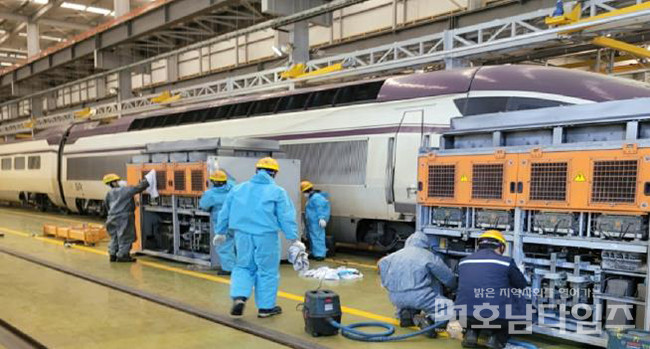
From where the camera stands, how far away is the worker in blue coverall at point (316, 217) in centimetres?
910

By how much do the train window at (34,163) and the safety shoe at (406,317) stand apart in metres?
17.3

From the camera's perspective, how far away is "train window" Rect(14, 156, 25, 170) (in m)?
19.7

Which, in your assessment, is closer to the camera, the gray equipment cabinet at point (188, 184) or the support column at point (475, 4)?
the gray equipment cabinet at point (188, 184)

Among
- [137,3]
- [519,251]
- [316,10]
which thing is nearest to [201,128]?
[316,10]

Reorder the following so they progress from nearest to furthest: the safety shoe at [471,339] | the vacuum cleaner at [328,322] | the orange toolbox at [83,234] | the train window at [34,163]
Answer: the safety shoe at [471,339] → the vacuum cleaner at [328,322] → the orange toolbox at [83,234] → the train window at [34,163]

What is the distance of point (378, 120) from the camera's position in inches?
350

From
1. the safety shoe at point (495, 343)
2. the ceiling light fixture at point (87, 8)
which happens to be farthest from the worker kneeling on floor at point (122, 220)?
the ceiling light fixture at point (87, 8)

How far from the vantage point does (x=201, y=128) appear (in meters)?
13.1

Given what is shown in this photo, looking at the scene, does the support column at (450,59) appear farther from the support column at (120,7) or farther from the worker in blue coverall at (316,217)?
the support column at (120,7)

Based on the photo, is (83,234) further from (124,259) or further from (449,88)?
(449,88)

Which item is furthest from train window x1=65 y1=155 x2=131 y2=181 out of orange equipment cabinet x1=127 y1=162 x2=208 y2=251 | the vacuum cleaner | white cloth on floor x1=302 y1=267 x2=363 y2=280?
the vacuum cleaner

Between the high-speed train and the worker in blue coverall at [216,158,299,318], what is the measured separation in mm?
2066

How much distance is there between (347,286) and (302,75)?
22.4 feet

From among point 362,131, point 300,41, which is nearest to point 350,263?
point 362,131
